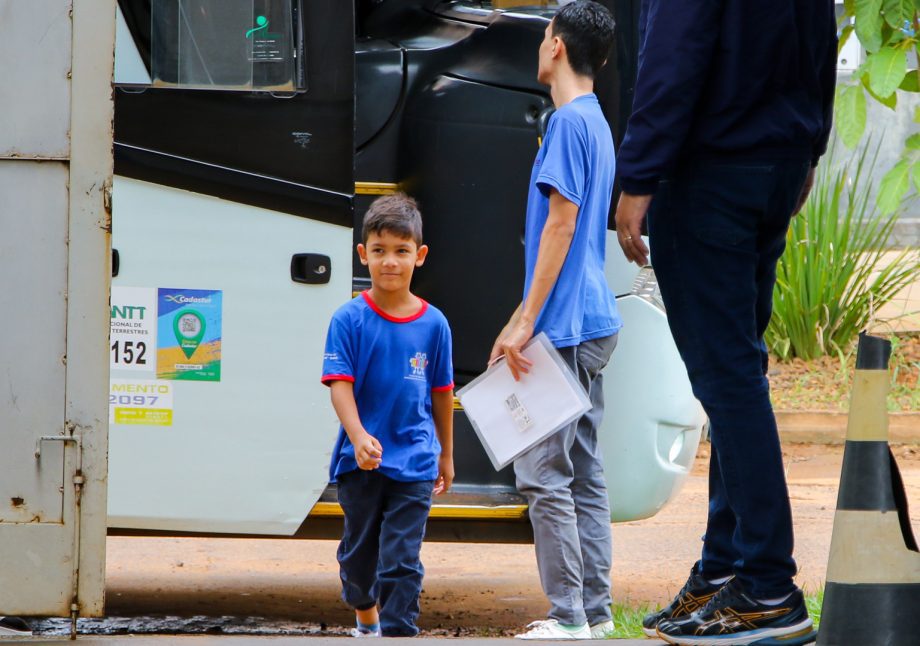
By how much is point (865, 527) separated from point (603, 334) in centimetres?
159

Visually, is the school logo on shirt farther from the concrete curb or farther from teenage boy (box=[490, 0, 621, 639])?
the concrete curb

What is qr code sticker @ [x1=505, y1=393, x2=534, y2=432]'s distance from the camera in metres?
3.96

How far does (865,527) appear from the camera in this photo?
114 inches

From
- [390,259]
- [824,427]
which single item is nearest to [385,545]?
[390,259]

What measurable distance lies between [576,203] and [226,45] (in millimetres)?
1302

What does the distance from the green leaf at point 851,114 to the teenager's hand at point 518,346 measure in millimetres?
1086

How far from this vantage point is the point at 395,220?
3.99m

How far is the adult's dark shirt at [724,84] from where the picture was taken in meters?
2.85

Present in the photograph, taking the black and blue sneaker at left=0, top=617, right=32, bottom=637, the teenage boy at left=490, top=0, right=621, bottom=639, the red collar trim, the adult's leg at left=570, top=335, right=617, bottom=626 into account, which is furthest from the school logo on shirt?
the black and blue sneaker at left=0, top=617, right=32, bottom=637

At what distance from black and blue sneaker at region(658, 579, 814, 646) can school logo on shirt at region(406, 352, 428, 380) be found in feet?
4.21

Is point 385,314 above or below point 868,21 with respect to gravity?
below

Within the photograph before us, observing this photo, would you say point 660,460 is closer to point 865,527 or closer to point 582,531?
point 582,531

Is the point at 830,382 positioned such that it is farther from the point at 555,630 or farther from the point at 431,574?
the point at 555,630

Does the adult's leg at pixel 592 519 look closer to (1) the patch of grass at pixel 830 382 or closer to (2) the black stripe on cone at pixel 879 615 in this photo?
(2) the black stripe on cone at pixel 879 615
